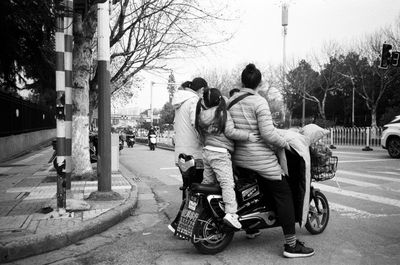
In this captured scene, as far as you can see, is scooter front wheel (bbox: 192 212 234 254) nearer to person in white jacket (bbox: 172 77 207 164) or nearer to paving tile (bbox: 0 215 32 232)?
person in white jacket (bbox: 172 77 207 164)

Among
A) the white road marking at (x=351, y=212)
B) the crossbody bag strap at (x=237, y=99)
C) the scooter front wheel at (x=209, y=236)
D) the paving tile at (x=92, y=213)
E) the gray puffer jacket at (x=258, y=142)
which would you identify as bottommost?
the white road marking at (x=351, y=212)

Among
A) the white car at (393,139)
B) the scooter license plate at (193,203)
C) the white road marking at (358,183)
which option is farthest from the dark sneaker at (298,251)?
the white car at (393,139)

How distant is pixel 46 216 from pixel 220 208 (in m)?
2.73

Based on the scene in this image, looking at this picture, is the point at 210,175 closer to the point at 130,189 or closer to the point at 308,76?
the point at 130,189

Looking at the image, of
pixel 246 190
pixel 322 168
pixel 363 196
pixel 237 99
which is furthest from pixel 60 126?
pixel 363 196

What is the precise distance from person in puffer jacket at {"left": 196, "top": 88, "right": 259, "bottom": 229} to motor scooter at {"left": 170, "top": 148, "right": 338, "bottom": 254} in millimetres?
135

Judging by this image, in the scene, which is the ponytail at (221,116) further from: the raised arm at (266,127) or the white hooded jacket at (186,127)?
the white hooded jacket at (186,127)

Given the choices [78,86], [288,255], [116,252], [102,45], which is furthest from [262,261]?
[78,86]

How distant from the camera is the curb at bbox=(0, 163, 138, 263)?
14.1 feet

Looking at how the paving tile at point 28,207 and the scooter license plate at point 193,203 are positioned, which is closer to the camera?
the scooter license plate at point 193,203

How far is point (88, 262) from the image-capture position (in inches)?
164

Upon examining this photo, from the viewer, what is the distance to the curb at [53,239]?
4301mm

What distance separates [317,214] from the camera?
5074 mm

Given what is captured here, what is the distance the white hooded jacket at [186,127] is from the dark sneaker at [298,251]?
1449 mm
